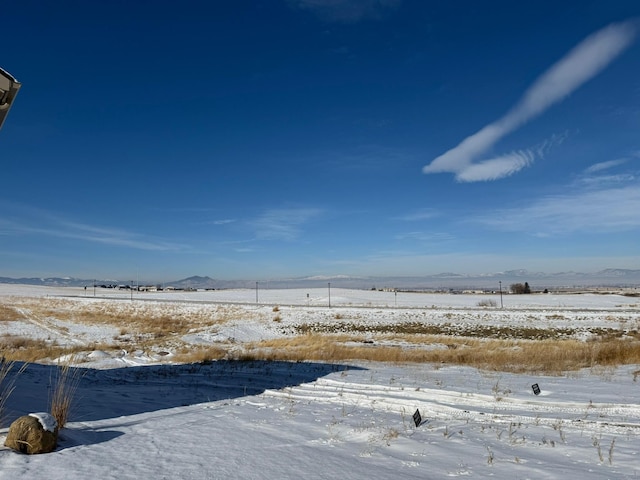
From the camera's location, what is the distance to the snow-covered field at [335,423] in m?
4.95

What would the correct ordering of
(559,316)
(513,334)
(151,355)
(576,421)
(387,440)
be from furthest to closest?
(559,316), (513,334), (151,355), (576,421), (387,440)

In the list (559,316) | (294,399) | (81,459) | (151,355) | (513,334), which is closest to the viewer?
(81,459)

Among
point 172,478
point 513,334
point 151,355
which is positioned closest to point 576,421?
point 172,478

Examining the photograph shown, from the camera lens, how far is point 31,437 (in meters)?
4.98

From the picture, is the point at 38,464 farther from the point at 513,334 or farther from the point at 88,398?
the point at 513,334

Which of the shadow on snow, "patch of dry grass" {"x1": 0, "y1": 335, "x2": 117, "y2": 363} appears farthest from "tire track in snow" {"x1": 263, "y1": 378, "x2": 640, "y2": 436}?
"patch of dry grass" {"x1": 0, "y1": 335, "x2": 117, "y2": 363}

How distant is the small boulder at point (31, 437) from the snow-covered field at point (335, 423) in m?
0.12

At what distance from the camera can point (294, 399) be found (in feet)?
32.0

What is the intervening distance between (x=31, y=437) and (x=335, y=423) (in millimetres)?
4293

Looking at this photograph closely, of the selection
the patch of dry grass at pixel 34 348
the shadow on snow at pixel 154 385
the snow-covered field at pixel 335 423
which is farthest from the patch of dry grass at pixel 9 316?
the shadow on snow at pixel 154 385

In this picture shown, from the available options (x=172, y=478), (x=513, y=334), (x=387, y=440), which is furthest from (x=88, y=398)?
(x=513, y=334)

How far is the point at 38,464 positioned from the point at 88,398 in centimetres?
486

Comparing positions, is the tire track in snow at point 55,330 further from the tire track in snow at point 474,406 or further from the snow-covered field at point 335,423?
the tire track in snow at point 474,406

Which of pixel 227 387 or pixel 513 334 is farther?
pixel 513 334
